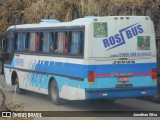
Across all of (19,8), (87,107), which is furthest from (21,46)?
(19,8)

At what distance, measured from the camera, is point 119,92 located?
48.2ft

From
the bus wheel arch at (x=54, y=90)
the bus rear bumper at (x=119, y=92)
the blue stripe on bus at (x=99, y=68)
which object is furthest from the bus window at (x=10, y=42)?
Result: the bus rear bumper at (x=119, y=92)

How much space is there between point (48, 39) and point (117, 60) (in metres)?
3.71

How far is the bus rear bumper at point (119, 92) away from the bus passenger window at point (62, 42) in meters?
2.17

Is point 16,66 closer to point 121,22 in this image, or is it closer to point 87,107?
point 87,107

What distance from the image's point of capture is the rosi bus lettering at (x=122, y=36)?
1465 centimetres

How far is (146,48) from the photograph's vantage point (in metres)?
15.1

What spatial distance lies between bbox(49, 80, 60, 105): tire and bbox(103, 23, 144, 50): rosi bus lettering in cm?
302

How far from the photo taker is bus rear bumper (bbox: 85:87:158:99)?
14391 millimetres

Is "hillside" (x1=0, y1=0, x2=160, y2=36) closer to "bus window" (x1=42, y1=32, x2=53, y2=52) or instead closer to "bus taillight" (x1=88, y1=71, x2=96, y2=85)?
"bus window" (x1=42, y1=32, x2=53, y2=52)

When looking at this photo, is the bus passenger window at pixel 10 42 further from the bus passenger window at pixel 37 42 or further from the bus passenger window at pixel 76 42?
the bus passenger window at pixel 76 42

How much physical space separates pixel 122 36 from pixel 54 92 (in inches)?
142

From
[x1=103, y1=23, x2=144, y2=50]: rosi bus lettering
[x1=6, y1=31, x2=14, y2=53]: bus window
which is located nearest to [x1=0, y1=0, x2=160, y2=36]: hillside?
[x1=6, y1=31, x2=14, y2=53]: bus window

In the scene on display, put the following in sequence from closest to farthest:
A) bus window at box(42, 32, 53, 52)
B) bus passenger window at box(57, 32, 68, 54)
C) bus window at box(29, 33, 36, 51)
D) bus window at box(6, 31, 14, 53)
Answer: bus passenger window at box(57, 32, 68, 54)
bus window at box(42, 32, 53, 52)
bus window at box(29, 33, 36, 51)
bus window at box(6, 31, 14, 53)
